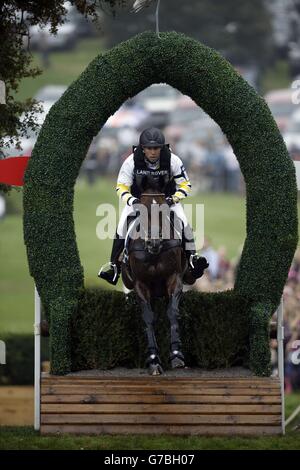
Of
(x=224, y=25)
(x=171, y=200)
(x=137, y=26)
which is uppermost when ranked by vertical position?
(x=224, y=25)

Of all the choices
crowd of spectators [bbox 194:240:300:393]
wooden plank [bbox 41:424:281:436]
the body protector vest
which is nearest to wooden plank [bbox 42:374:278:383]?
wooden plank [bbox 41:424:281:436]

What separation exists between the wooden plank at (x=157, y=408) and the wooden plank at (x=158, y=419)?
0.15 ft

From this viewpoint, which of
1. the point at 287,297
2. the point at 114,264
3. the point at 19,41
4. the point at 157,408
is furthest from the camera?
the point at 287,297

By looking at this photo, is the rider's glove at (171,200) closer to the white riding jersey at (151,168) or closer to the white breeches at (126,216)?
the white riding jersey at (151,168)

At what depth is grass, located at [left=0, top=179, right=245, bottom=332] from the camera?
71.6 feet

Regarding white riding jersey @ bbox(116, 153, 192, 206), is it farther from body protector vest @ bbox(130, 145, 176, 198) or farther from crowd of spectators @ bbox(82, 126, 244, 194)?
crowd of spectators @ bbox(82, 126, 244, 194)

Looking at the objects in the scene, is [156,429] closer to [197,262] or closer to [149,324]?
[149,324]

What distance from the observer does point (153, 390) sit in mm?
10953

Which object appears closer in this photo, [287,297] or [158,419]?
[158,419]

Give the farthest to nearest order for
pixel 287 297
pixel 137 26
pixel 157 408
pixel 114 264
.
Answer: pixel 137 26
pixel 287 297
pixel 114 264
pixel 157 408

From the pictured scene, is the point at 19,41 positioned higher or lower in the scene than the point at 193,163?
higher

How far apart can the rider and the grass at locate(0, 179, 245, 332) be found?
8.23 m

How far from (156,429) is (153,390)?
0.37m

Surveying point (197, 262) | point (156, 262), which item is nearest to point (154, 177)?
point (156, 262)
